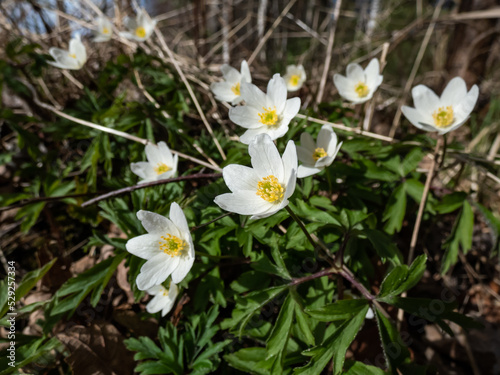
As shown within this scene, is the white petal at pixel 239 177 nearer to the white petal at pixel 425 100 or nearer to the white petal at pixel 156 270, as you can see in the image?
the white petal at pixel 156 270

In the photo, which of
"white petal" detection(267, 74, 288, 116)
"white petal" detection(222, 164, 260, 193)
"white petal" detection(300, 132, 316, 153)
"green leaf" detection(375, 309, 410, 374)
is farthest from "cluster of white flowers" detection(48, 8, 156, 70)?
"green leaf" detection(375, 309, 410, 374)

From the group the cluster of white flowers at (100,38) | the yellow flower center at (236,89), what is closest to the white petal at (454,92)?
the yellow flower center at (236,89)

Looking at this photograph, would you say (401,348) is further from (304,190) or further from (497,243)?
(497,243)

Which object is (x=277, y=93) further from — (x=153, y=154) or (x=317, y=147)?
(x=153, y=154)

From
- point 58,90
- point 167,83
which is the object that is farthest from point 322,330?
point 58,90

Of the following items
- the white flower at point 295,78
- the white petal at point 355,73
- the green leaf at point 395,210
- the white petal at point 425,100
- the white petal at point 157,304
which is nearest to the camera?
the white petal at point 157,304

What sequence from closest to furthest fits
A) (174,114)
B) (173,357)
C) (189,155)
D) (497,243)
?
1. (173,357)
2. (497,243)
3. (189,155)
4. (174,114)
